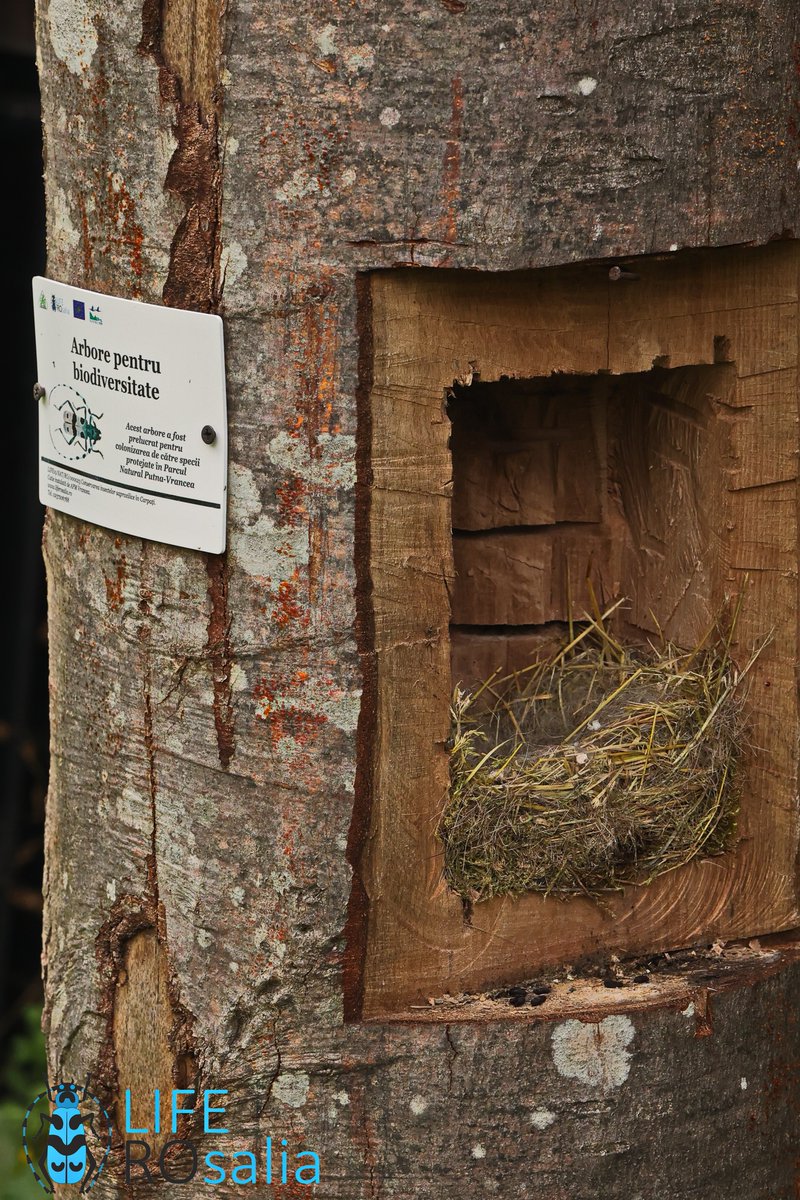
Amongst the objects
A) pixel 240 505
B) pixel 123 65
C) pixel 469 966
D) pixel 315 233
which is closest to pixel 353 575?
pixel 240 505

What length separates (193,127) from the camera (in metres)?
2.17

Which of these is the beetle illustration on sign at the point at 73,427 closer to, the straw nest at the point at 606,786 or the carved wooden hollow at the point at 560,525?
the carved wooden hollow at the point at 560,525

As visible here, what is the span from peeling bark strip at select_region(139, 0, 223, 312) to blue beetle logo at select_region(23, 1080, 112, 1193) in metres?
1.25

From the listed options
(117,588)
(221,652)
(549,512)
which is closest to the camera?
(221,652)

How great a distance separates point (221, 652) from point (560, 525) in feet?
2.73

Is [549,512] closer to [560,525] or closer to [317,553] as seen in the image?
[560,525]

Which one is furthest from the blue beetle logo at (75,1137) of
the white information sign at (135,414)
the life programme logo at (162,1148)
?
the white information sign at (135,414)

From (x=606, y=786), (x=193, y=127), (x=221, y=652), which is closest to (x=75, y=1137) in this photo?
(x=221, y=652)

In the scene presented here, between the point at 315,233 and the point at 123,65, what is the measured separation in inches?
14.8

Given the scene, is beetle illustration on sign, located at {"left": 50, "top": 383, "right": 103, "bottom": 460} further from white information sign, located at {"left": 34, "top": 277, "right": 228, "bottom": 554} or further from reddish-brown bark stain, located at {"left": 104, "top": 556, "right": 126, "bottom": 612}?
reddish-brown bark stain, located at {"left": 104, "top": 556, "right": 126, "bottom": 612}

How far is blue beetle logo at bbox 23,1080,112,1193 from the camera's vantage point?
2475mm

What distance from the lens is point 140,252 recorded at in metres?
2.24

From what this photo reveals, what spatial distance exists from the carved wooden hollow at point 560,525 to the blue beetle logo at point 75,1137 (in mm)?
502

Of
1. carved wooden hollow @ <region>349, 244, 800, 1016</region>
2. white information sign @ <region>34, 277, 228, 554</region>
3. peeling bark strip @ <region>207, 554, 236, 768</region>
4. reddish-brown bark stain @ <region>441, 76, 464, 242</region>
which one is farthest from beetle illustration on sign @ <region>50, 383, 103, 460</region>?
reddish-brown bark stain @ <region>441, 76, 464, 242</region>
